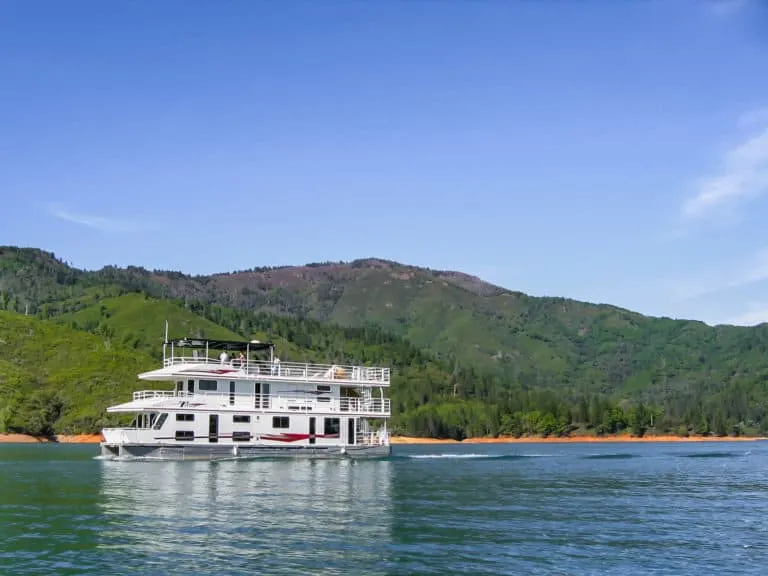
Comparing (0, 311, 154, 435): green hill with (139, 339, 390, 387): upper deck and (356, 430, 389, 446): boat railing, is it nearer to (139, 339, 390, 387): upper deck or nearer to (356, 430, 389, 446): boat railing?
(139, 339, 390, 387): upper deck

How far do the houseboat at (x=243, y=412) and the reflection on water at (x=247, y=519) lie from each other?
756 cm

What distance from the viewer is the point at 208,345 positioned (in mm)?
61156

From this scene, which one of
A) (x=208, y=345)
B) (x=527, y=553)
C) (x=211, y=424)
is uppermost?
(x=208, y=345)

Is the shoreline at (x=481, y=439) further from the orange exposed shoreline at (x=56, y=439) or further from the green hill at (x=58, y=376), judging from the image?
the green hill at (x=58, y=376)

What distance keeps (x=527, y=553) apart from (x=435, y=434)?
16202cm

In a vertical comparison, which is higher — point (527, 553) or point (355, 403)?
point (355, 403)

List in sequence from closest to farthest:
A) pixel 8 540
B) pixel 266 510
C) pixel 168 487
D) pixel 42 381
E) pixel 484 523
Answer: pixel 8 540
pixel 484 523
pixel 266 510
pixel 168 487
pixel 42 381

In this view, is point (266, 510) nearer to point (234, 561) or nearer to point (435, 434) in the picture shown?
point (234, 561)

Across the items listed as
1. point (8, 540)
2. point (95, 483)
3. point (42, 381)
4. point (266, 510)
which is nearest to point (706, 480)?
point (266, 510)

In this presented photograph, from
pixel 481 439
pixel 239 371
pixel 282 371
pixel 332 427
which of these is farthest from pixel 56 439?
pixel 332 427

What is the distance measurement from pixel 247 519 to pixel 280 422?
106 ft

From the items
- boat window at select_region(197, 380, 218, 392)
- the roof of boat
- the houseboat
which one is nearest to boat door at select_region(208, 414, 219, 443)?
the houseboat

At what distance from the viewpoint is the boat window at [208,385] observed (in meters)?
60.8

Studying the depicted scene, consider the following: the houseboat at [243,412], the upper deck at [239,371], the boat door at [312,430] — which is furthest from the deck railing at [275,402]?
the upper deck at [239,371]
